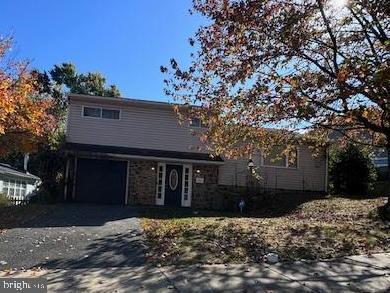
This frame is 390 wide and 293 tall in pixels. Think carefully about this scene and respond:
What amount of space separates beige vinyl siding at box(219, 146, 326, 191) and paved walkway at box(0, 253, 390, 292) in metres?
15.2

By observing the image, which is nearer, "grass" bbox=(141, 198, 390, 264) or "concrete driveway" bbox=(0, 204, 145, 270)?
"concrete driveway" bbox=(0, 204, 145, 270)

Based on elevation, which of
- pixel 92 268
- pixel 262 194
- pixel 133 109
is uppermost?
pixel 133 109

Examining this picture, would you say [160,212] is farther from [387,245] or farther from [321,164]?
[321,164]

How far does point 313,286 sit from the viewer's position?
8500mm

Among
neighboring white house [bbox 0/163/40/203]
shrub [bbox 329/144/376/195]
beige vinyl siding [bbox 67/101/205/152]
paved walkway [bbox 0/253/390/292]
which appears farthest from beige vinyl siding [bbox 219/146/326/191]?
paved walkway [bbox 0/253/390/292]

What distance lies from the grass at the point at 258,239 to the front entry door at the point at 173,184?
8.19 meters

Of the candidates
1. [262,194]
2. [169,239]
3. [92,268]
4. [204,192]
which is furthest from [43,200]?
[92,268]

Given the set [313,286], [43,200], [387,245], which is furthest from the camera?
[43,200]

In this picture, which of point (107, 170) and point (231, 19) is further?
point (107, 170)

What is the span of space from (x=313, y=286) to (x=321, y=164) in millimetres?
19329

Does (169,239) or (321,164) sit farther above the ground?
(321,164)

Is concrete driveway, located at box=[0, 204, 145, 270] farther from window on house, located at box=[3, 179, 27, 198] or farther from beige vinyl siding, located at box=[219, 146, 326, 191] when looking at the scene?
window on house, located at box=[3, 179, 27, 198]

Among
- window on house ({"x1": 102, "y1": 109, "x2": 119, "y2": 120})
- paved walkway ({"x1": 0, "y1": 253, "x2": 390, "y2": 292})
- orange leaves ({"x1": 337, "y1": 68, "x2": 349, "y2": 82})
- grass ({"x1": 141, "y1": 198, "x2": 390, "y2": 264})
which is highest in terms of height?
window on house ({"x1": 102, "y1": 109, "x2": 119, "y2": 120})

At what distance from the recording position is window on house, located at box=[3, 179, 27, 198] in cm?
3231
